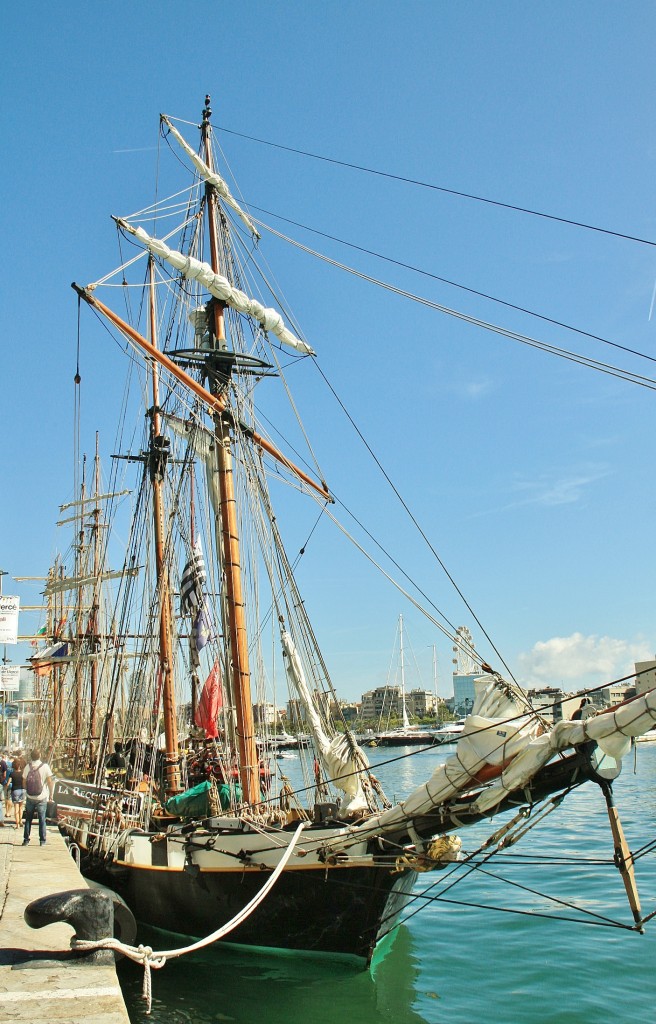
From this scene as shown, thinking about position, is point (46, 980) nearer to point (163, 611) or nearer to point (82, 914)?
point (82, 914)

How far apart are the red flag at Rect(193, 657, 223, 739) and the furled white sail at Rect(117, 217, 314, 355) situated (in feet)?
34.0

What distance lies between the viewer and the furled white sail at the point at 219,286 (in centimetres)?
2180

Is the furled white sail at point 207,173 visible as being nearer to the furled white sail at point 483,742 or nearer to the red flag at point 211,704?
the red flag at point 211,704

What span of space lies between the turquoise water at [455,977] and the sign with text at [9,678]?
10731 mm

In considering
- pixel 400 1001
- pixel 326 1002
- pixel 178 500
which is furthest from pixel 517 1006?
pixel 178 500

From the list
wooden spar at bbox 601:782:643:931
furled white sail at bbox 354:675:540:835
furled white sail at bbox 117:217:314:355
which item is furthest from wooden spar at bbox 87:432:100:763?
wooden spar at bbox 601:782:643:931

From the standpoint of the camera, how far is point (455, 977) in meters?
13.6

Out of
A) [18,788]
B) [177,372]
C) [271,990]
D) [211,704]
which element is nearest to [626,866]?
[271,990]

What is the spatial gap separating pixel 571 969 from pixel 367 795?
4297 mm

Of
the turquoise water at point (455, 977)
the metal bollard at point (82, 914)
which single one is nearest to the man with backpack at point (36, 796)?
the turquoise water at point (455, 977)

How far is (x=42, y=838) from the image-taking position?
16.7 m

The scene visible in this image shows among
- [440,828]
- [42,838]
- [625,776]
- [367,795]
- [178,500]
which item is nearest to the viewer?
[440,828]

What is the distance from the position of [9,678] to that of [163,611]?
17.7ft

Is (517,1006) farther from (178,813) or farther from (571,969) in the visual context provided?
(178,813)
